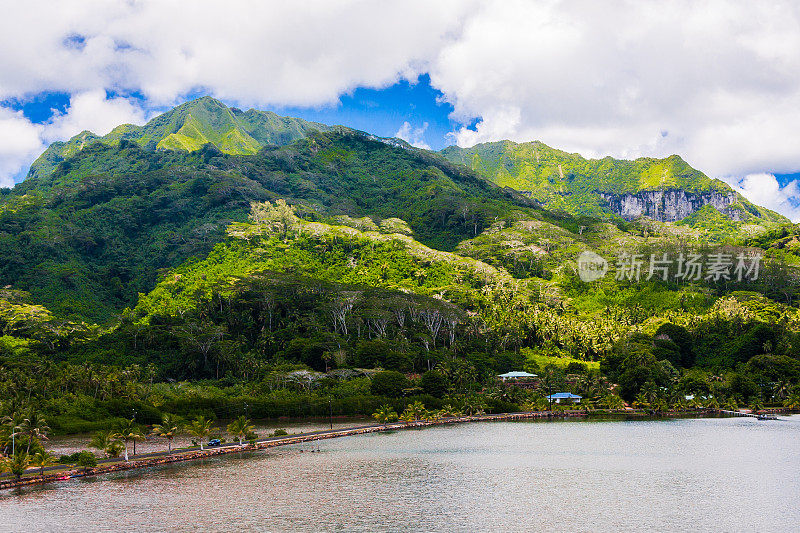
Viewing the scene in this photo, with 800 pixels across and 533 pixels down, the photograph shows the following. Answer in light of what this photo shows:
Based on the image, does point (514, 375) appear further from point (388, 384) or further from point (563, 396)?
point (388, 384)

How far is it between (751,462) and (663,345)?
96850 mm

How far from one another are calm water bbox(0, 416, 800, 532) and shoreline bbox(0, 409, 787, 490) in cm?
324

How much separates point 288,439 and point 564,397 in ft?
233

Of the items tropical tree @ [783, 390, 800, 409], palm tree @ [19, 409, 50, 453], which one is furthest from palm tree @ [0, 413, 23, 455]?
tropical tree @ [783, 390, 800, 409]

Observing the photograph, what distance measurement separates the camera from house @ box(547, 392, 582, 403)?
141 metres

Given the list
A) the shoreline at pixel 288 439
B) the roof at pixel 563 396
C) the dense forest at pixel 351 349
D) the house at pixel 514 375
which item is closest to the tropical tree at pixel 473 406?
the dense forest at pixel 351 349

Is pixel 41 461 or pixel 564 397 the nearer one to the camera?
pixel 41 461

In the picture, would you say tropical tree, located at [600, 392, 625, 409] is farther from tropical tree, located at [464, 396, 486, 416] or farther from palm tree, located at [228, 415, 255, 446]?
palm tree, located at [228, 415, 255, 446]

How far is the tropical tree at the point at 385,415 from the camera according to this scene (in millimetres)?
122375

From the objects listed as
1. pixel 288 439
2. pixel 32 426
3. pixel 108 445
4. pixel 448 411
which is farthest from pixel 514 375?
pixel 32 426

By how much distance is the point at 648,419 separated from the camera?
416ft

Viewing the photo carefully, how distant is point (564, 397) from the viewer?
14088cm

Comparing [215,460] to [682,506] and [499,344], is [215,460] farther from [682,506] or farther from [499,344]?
[499,344]

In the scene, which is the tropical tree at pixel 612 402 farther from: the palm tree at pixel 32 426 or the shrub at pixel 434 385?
the palm tree at pixel 32 426
